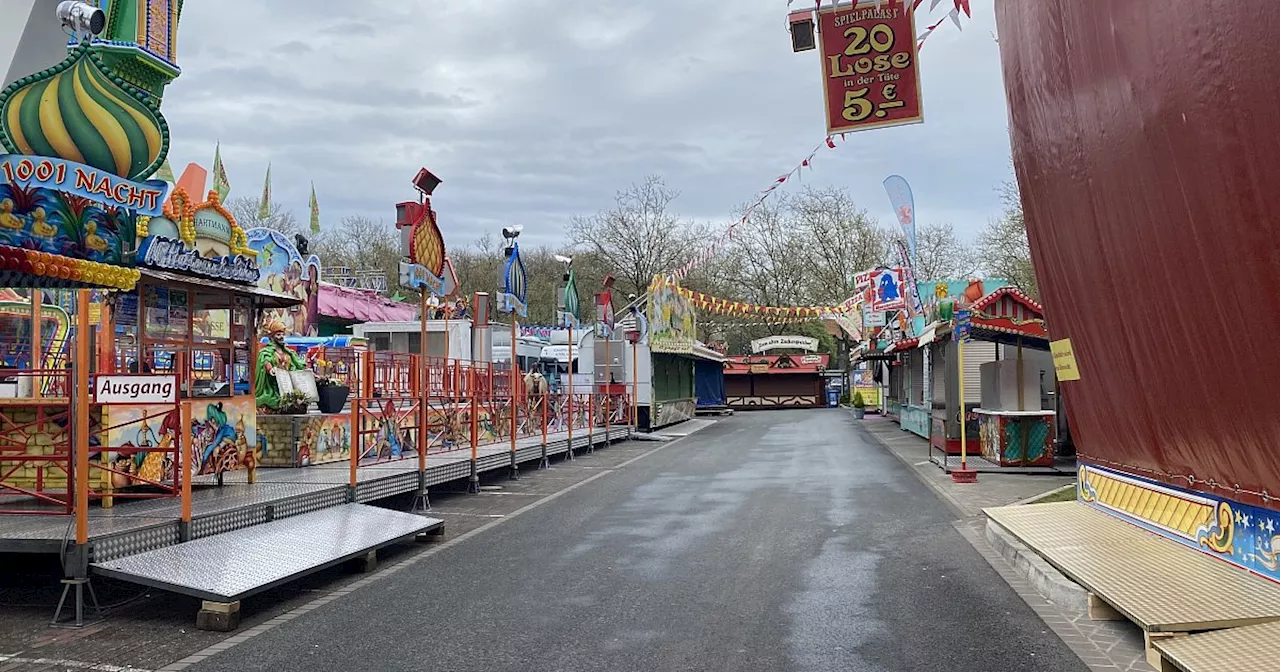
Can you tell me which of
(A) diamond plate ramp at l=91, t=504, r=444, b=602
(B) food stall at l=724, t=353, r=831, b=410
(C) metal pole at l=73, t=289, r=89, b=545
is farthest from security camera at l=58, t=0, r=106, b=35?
(B) food stall at l=724, t=353, r=831, b=410

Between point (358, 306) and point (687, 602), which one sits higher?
point (358, 306)

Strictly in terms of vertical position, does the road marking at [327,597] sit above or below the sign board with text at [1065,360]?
below

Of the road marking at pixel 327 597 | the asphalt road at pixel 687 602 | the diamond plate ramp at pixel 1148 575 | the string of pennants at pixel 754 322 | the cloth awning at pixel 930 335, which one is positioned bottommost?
the asphalt road at pixel 687 602

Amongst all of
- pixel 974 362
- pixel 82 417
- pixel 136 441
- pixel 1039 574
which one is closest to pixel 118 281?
pixel 82 417

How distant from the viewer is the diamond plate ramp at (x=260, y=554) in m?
6.70

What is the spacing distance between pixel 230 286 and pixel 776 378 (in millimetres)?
44222

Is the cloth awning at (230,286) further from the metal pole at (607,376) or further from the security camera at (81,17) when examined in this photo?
the metal pole at (607,376)

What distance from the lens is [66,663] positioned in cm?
583

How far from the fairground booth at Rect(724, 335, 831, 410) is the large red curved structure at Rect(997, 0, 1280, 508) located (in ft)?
138

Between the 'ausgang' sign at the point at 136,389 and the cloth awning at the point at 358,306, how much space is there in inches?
936

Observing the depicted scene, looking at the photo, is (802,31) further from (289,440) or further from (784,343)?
(784,343)

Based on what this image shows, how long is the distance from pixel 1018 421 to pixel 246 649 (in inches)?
557

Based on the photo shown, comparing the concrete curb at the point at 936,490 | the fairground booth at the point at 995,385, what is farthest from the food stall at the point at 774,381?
the fairground booth at the point at 995,385

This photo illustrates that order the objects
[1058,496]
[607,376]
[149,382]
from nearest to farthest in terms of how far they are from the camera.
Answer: [149,382] → [1058,496] → [607,376]
